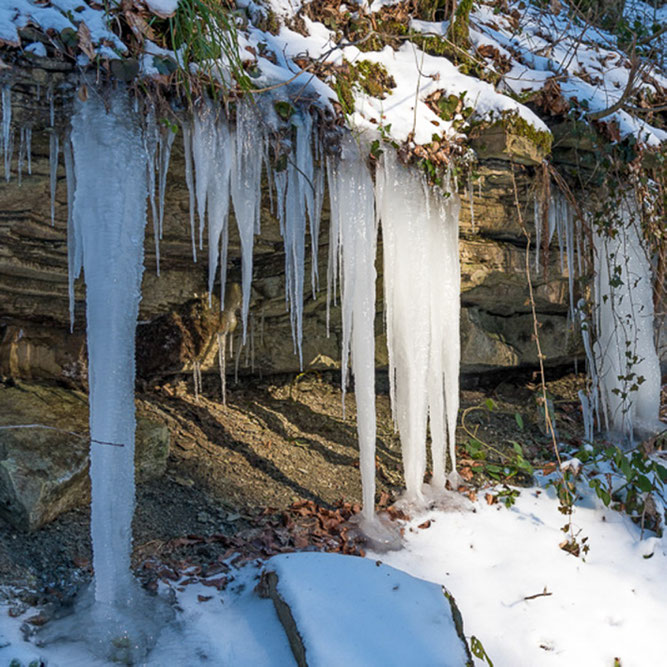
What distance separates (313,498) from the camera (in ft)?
13.7

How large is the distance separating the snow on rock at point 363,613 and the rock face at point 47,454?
130 cm

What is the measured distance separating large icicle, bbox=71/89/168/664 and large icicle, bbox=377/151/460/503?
5.02 feet

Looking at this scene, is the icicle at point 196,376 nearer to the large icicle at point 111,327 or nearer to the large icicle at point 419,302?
the large icicle at point 419,302

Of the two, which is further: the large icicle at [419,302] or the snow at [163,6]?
the large icicle at [419,302]

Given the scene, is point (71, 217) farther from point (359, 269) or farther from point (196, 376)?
point (196, 376)

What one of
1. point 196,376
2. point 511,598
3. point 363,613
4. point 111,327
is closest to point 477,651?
point 511,598

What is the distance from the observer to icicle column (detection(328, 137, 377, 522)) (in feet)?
11.6

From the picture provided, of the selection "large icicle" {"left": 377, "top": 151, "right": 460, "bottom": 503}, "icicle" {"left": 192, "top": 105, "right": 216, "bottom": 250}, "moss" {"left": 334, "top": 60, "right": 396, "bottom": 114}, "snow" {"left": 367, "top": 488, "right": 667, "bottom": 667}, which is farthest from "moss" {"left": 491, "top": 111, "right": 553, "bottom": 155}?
"snow" {"left": 367, "top": 488, "right": 667, "bottom": 667}

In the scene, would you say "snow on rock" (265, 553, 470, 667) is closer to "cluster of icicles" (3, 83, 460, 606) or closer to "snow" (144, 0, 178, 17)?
"cluster of icicles" (3, 83, 460, 606)

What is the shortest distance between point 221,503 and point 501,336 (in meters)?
3.06

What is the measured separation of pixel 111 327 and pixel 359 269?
5.00ft

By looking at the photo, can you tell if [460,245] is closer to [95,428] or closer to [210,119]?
[210,119]

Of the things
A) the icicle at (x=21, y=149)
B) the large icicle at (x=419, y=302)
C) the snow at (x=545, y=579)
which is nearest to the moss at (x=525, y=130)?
the large icicle at (x=419, y=302)

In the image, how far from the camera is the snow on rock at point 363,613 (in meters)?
2.50
